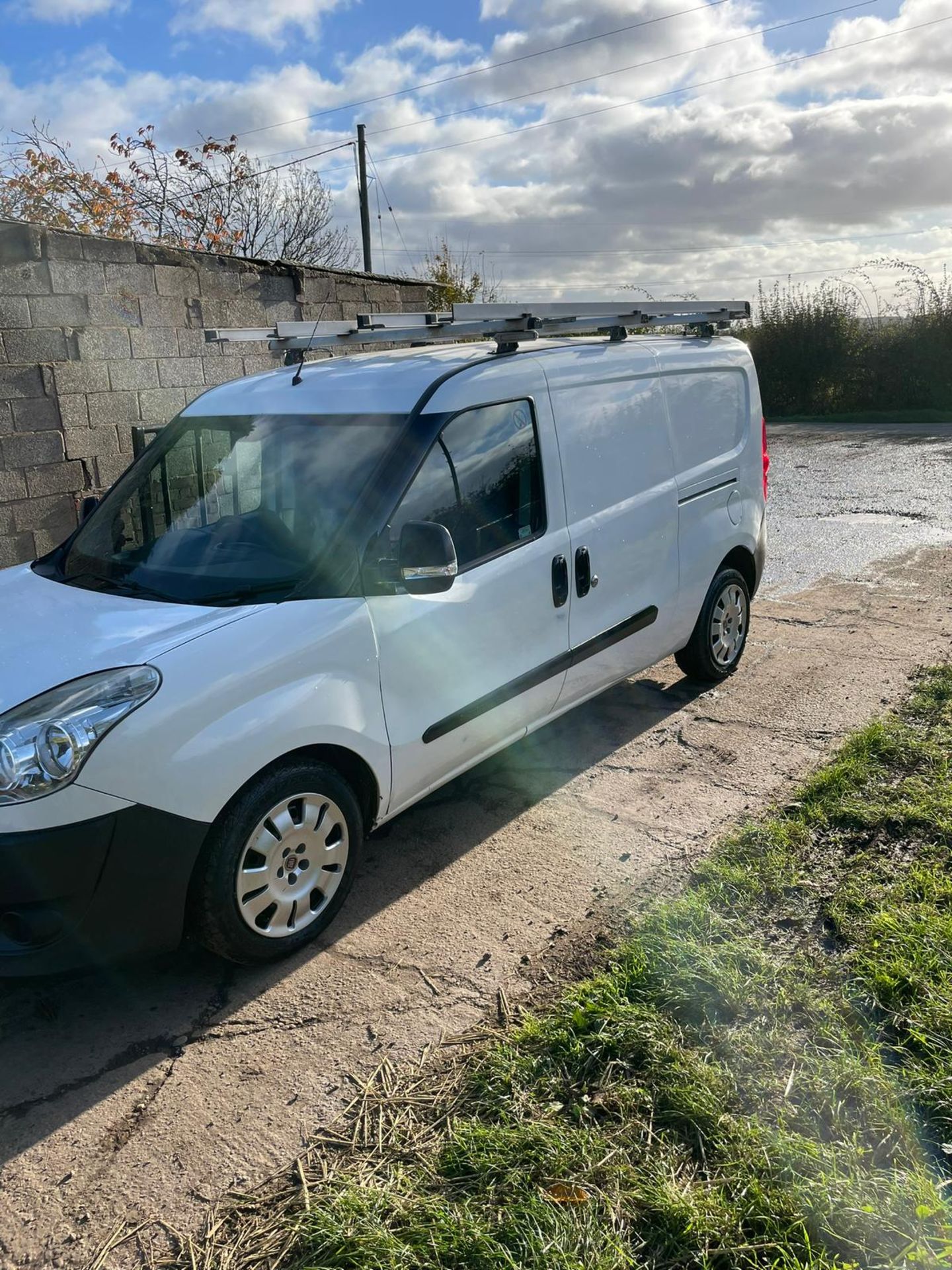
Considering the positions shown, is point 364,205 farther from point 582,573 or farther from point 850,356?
point 582,573

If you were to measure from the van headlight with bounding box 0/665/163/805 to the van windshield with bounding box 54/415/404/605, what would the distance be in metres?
0.53

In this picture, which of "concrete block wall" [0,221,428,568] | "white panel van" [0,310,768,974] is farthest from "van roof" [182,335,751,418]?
"concrete block wall" [0,221,428,568]

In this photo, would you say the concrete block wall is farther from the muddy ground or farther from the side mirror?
the side mirror

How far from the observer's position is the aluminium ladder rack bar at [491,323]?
419 cm

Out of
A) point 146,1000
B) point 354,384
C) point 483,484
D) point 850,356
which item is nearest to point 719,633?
point 483,484

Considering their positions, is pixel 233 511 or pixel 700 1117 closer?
pixel 700 1117

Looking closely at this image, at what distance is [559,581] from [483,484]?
553 mm

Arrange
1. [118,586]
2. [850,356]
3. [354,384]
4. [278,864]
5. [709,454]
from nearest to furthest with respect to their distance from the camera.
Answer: [278,864]
[118,586]
[354,384]
[709,454]
[850,356]

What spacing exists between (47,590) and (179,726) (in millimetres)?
1168

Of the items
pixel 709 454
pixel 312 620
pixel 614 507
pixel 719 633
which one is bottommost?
pixel 719 633

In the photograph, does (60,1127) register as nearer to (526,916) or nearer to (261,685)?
(261,685)

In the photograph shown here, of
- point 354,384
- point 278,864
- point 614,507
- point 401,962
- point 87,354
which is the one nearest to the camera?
point 278,864

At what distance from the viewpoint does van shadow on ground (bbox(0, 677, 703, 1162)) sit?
111 inches

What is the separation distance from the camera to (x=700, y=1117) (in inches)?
97.8
